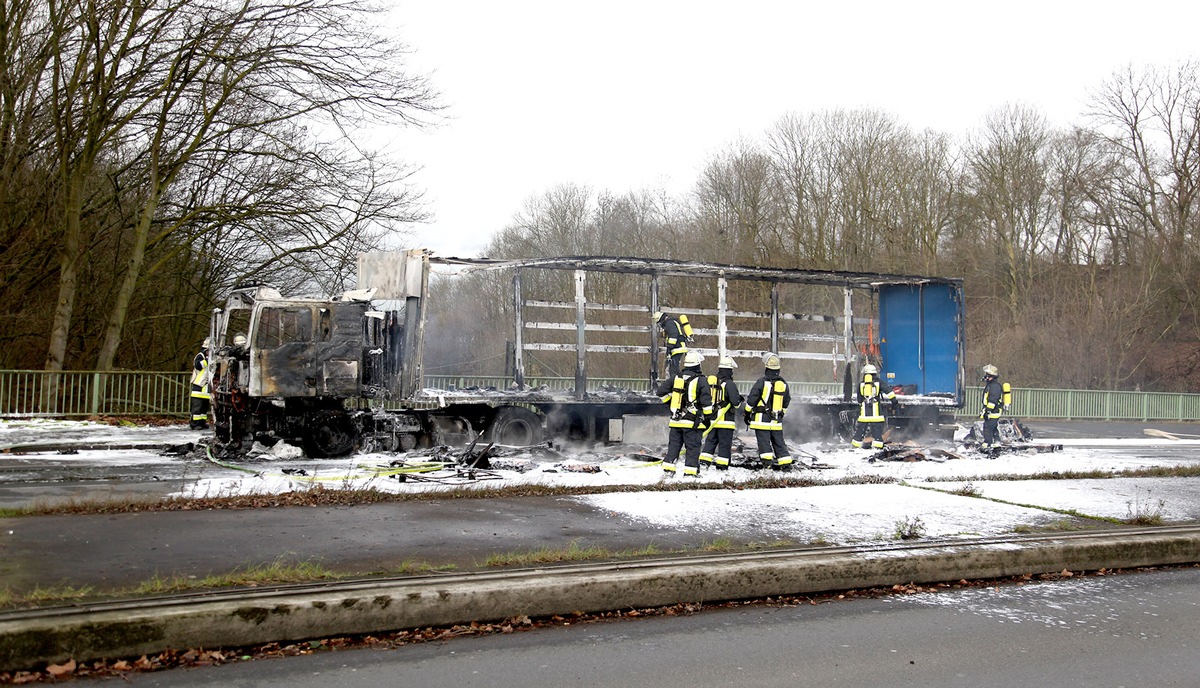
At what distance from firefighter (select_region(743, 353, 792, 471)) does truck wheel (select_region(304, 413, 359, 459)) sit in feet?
19.2

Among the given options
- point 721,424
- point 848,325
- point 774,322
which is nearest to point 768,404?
point 721,424

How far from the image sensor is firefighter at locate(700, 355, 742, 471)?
1303 cm

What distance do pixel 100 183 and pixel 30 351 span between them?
4413 millimetres

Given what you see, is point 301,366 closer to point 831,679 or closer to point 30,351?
point 831,679

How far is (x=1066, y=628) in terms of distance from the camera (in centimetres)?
601

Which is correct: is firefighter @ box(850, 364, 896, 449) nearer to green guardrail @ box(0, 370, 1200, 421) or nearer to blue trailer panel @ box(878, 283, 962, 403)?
green guardrail @ box(0, 370, 1200, 421)

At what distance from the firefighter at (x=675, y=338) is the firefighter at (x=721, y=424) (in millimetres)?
969

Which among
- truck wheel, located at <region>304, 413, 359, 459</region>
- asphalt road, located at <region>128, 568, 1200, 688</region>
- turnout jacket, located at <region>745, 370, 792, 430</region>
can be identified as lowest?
asphalt road, located at <region>128, 568, 1200, 688</region>

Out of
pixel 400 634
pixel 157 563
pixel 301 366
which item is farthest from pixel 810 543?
pixel 301 366

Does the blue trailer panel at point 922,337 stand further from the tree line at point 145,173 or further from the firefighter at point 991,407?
the tree line at point 145,173

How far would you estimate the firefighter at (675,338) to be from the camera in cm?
1428

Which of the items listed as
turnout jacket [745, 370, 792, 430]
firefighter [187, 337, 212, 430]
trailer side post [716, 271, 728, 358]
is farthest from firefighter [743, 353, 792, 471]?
firefighter [187, 337, 212, 430]

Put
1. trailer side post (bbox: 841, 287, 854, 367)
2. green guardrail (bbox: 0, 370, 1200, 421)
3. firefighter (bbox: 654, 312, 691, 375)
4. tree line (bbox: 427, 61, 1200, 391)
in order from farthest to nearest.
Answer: tree line (bbox: 427, 61, 1200, 391) < green guardrail (bbox: 0, 370, 1200, 421) < trailer side post (bbox: 841, 287, 854, 367) < firefighter (bbox: 654, 312, 691, 375)

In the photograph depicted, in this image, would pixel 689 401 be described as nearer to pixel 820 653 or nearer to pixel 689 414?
pixel 689 414
